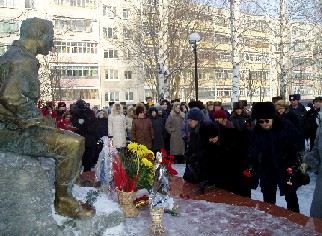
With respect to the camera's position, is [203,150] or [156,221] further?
[203,150]

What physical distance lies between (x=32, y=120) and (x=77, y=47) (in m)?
44.4

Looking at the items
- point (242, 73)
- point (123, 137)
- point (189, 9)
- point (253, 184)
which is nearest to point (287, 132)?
point (253, 184)

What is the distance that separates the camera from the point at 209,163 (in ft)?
20.4

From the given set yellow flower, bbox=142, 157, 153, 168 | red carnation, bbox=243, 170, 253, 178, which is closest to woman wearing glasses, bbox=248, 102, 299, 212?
red carnation, bbox=243, 170, 253, 178

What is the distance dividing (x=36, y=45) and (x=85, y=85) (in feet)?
145

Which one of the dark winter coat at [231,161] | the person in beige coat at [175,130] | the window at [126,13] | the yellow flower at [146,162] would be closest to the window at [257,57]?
the window at [126,13]

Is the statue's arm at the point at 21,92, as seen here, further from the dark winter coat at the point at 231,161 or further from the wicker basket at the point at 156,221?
the dark winter coat at the point at 231,161

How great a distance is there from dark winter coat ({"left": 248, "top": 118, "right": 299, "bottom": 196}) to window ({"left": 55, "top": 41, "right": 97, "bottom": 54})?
1626 inches

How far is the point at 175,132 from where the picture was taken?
38.4 ft

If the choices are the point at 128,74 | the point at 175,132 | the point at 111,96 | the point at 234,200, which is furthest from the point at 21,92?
the point at 128,74

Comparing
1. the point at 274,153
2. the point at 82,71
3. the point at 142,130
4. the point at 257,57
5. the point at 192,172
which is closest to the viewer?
the point at 274,153

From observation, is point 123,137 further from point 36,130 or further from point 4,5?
point 4,5

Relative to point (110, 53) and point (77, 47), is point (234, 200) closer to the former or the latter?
point (77, 47)

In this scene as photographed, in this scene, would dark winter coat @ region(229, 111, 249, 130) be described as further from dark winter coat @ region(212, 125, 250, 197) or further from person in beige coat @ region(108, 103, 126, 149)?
dark winter coat @ region(212, 125, 250, 197)
